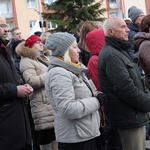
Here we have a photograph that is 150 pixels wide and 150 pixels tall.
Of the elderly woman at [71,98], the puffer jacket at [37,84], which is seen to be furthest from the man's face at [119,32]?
the puffer jacket at [37,84]

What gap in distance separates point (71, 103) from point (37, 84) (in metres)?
1.54

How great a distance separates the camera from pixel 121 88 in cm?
332

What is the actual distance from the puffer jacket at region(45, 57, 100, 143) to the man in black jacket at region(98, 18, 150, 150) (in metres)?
0.34

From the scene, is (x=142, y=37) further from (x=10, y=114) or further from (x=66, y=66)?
A: (x=10, y=114)

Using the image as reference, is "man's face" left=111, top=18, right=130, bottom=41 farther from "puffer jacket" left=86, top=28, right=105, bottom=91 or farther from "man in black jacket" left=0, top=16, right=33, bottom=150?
"man in black jacket" left=0, top=16, right=33, bottom=150

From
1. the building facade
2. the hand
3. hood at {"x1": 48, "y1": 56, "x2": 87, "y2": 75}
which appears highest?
the building facade

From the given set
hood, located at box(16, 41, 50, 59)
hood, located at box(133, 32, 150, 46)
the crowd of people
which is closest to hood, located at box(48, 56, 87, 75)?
the crowd of people

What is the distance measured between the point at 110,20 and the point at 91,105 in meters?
1.16

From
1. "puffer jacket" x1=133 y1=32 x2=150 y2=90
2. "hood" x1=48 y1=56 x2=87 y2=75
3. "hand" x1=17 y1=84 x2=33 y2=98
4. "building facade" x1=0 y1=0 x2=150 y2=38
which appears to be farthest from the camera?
"building facade" x1=0 y1=0 x2=150 y2=38

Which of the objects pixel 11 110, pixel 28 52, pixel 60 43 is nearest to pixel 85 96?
pixel 60 43

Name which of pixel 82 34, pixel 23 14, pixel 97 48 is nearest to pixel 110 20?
pixel 97 48

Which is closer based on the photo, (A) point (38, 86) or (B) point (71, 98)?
(B) point (71, 98)

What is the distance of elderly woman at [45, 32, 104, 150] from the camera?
298cm

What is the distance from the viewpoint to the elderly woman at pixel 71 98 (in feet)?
9.78
